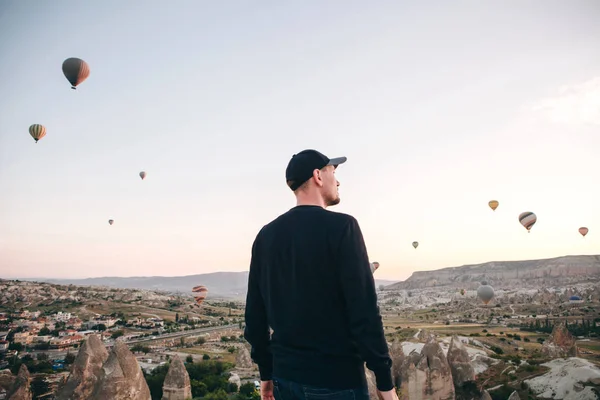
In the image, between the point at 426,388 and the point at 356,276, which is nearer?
the point at 356,276

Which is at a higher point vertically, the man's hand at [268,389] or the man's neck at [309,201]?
the man's neck at [309,201]

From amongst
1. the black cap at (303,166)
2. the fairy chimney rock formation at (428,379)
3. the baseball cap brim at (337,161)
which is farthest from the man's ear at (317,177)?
the fairy chimney rock formation at (428,379)

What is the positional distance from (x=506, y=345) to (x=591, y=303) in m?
57.7

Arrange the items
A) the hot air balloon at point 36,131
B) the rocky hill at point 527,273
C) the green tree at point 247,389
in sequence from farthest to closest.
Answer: the rocky hill at point 527,273 → the hot air balloon at point 36,131 → the green tree at point 247,389

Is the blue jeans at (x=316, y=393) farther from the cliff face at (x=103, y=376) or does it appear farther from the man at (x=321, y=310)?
the cliff face at (x=103, y=376)

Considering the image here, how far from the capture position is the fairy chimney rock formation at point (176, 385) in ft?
73.9

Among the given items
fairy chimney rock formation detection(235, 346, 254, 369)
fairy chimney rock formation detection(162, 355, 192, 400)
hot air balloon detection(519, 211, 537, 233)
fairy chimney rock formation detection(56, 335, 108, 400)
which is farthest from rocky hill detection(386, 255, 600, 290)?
fairy chimney rock formation detection(56, 335, 108, 400)

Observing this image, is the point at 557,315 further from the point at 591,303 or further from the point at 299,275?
the point at 299,275

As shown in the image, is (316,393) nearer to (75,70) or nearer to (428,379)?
(428,379)

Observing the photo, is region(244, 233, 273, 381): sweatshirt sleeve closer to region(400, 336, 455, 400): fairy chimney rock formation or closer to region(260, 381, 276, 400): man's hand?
region(260, 381, 276, 400): man's hand

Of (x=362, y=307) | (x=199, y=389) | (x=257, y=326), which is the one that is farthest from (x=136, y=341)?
(x=362, y=307)

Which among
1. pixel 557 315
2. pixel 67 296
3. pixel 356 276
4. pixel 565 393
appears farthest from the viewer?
pixel 67 296

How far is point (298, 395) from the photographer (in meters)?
2.19

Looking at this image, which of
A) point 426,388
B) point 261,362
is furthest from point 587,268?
point 261,362
